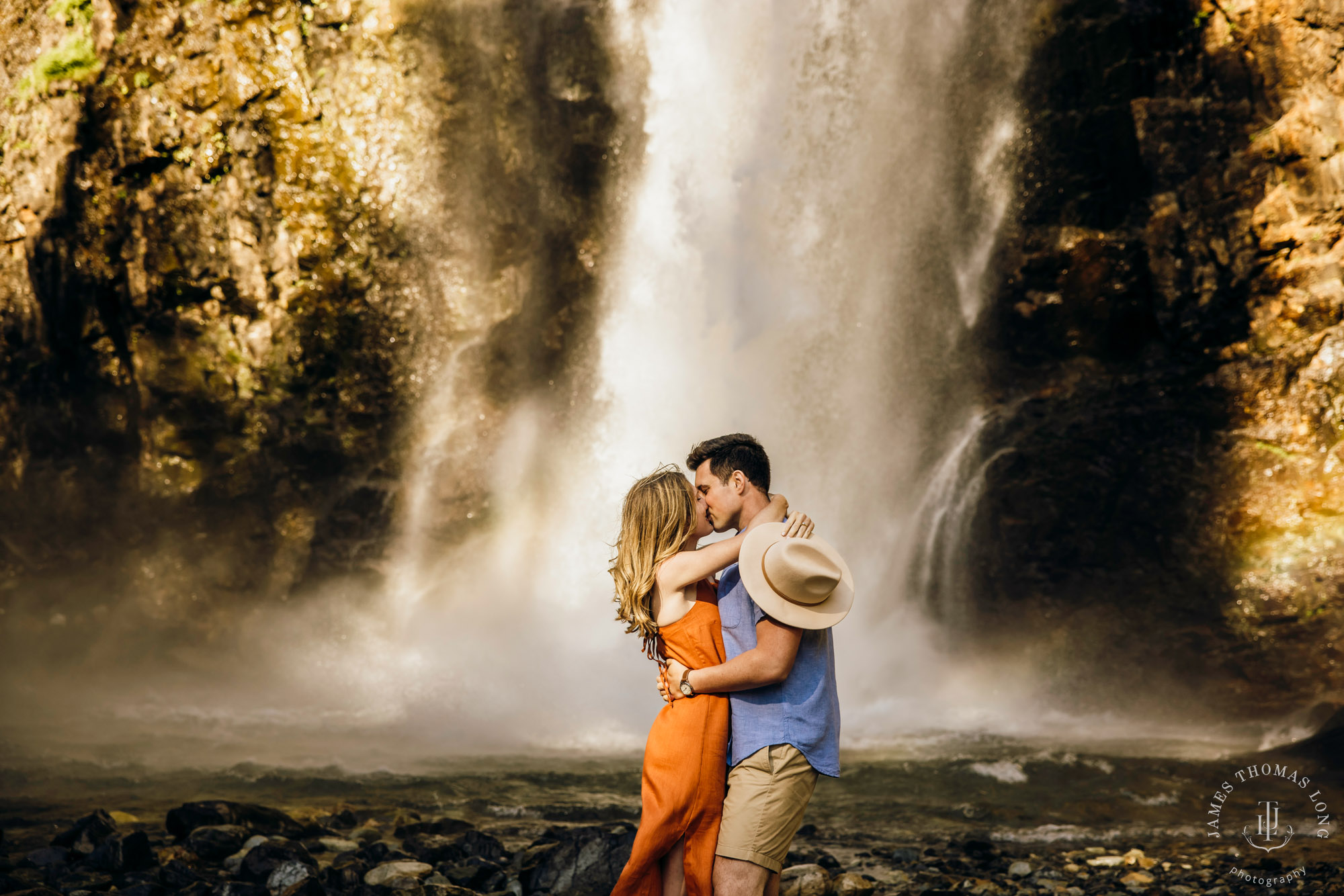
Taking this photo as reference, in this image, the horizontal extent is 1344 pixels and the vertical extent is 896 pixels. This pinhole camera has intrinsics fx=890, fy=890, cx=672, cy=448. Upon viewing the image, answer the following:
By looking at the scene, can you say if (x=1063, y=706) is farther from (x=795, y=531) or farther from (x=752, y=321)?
(x=795, y=531)

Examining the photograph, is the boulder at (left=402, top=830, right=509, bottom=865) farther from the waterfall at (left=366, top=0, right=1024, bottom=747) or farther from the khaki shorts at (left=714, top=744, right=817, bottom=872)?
the waterfall at (left=366, top=0, right=1024, bottom=747)

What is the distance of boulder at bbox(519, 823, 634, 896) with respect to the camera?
16.5 feet

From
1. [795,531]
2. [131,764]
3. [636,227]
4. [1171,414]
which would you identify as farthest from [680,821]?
[636,227]

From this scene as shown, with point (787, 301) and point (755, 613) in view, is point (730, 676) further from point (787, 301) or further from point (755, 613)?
point (787, 301)

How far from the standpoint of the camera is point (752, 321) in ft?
46.9

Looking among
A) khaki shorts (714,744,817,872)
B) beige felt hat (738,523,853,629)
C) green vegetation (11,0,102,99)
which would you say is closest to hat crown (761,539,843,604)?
beige felt hat (738,523,853,629)

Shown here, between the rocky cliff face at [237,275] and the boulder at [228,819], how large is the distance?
746cm

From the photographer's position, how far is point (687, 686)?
2812 millimetres

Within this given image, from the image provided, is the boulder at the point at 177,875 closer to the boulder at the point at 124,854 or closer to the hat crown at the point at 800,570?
the boulder at the point at 124,854

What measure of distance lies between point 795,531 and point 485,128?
12.6m

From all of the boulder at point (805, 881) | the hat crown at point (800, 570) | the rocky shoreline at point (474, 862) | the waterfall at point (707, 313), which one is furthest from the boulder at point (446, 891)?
the waterfall at point (707, 313)

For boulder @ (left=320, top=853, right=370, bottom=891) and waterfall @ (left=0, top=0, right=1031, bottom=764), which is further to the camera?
waterfall @ (left=0, top=0, right=1031, bottom=764)

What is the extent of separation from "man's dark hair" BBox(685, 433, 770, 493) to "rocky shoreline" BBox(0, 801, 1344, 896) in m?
2.96

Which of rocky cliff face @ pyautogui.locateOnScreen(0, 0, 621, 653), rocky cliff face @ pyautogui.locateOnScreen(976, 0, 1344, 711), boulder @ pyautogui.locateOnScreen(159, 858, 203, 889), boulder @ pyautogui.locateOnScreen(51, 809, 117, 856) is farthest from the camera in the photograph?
rocky cliff face @ pyautogui.locateOnScreen(0, 0, 621, 653)
